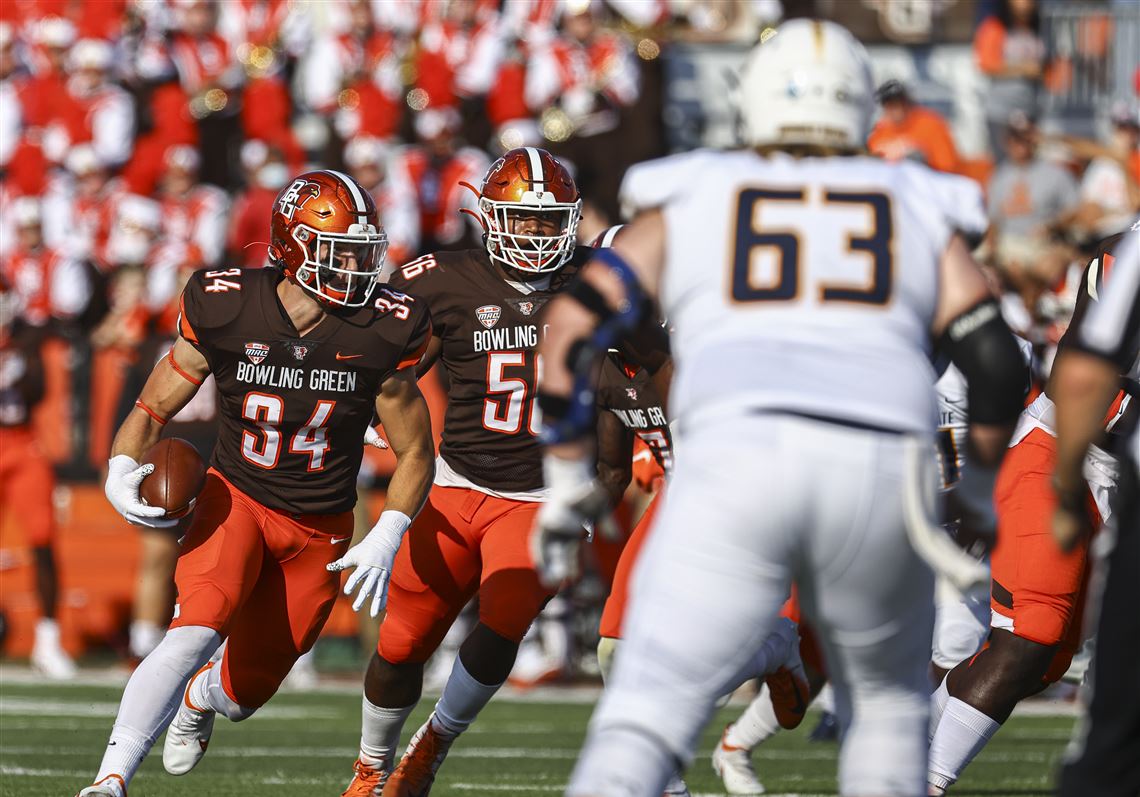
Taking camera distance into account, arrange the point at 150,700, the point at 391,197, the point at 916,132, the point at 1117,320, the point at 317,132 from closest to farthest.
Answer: the point at 1117,320, the point at 150,700, the point at 916,132, the point at 391,197, the point at 317,132

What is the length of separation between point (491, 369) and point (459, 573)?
622 mm

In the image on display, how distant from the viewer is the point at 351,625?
11234 millimetres

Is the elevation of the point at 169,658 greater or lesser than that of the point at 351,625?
greater

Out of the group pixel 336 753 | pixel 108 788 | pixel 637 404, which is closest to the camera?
pixel 108 788

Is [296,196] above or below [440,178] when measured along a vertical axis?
above

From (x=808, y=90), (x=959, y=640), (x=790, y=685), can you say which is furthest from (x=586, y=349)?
(x=959, y=640)

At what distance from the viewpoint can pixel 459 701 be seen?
18.3ft

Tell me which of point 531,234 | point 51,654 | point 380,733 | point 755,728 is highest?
point 531,234

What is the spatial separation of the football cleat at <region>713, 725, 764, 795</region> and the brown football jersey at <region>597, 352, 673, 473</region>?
1.14 meters

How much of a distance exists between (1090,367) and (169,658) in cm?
264

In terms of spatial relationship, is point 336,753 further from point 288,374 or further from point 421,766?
point 288,374

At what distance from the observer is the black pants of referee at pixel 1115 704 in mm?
3365

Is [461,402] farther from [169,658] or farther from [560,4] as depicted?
[560,4]

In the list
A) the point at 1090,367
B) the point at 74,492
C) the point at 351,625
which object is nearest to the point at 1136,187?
the point at 351,625
